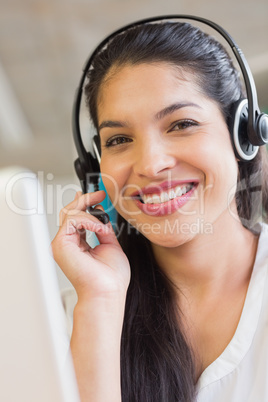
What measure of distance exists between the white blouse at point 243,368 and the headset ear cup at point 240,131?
376mm

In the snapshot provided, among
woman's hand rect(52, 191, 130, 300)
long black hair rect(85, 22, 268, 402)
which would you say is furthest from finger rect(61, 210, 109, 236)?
long black hair rect(85, 22, 268, 402)

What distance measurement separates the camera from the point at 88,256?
3.29ft

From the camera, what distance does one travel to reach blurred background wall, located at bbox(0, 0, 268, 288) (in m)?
2.73

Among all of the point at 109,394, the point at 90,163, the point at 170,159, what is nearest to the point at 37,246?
the point at 109,394

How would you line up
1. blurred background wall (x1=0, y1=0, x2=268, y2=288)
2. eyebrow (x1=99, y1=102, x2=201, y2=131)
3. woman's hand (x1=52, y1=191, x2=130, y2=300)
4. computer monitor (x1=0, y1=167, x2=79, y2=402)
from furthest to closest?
blurred background wall (x1=0, y1=0, x2=268, y2=288), eyebrow (x1=99, y1=102, x2=201, y2=131), woman's hand (x1=52, y1=191, x2=130, y2=300), computer monitor (x1=0, y1=167, x2=79, y2=402)

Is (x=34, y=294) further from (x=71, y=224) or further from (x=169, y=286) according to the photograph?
(x=169, y=286)

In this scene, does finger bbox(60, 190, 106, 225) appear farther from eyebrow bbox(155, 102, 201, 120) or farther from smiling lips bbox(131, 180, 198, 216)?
eyebrow bbox(155, 102, 201, 120)

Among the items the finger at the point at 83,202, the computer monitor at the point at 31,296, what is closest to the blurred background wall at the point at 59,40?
the finger at the point at 83,202

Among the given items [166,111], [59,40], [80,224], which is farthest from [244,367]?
[59,40]

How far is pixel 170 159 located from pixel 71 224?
290 millimetres

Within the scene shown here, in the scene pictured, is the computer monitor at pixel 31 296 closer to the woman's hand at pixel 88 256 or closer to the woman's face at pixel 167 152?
the woman's hand at pixel 88 256

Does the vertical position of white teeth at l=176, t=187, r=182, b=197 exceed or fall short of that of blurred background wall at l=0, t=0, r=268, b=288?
it falls short

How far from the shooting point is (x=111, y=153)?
3.77ft

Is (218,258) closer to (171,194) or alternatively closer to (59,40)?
(171,194)
